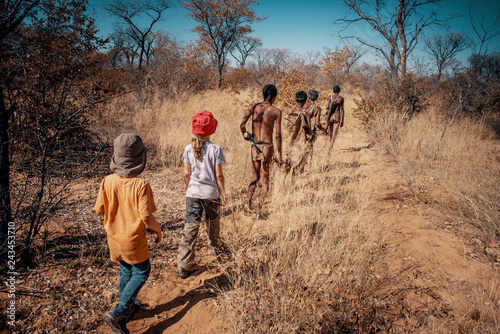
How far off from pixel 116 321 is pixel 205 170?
132cm

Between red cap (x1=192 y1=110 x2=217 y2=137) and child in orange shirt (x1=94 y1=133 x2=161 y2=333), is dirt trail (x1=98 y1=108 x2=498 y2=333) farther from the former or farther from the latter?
red cap (x1=192 y1=110 x2=217 y2=137)

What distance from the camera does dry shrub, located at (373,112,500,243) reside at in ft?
11.1

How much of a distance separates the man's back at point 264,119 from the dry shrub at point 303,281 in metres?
1.22

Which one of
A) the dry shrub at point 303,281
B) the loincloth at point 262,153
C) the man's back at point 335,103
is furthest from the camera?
the man's back at point 335,103

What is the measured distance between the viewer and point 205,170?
2312 mm

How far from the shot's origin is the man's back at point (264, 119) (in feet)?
11.8

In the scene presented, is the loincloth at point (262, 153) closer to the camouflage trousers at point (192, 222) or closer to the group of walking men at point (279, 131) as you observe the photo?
the group of walking men at point (279, 131)

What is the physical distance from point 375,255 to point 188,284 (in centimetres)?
202

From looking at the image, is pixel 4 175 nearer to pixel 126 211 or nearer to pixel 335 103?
pixel 126 211

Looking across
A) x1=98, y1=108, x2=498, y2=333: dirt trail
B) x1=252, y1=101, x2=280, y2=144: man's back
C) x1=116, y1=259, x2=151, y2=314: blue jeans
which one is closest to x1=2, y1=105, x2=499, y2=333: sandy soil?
x1=98, y1=108, x2=498, y2=333: dirt trail

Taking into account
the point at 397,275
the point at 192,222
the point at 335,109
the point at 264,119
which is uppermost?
the point at 335,109

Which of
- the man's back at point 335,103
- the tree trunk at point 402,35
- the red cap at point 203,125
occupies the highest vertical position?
the tree trunk at point 402,35

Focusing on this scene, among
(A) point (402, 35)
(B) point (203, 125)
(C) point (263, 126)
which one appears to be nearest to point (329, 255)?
(B) point (203, 125)

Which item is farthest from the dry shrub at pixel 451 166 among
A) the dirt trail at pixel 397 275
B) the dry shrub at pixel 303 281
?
the dry shrub at pixel 303 281
